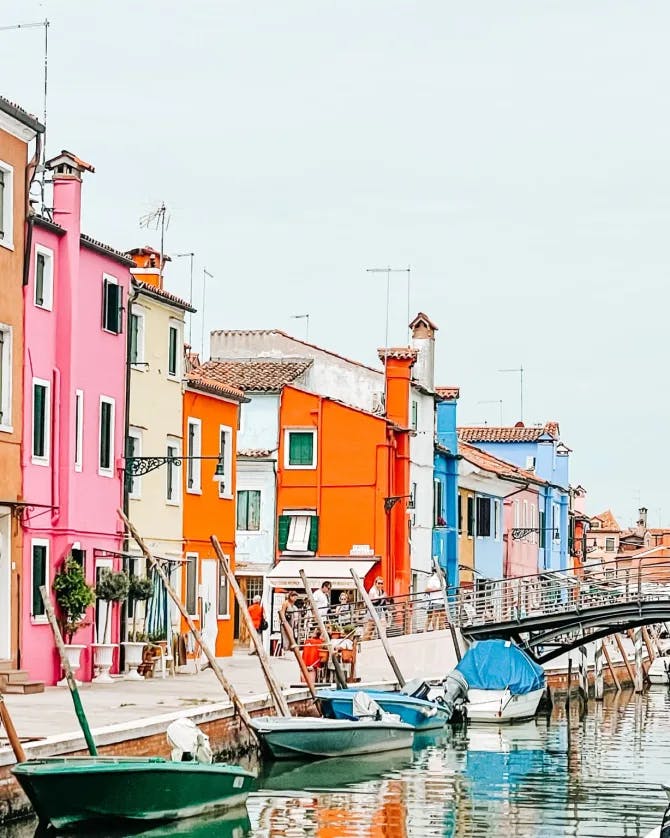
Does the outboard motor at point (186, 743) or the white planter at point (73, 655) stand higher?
the white planter at point (73, 655)

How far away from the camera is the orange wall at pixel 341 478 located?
5628cm

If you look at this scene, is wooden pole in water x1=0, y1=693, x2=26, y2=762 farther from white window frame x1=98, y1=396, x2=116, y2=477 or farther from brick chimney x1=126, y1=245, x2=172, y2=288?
brick chimney x1=126, y1=245, x2=172, y2=288

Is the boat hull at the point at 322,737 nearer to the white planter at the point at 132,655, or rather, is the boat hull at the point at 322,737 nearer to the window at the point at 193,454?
the white planter at the point at 132,655

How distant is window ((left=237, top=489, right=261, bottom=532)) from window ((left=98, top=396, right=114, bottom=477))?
17.8 metres

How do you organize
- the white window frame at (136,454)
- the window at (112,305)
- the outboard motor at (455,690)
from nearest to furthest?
the window at (112,305)
the white window frame at (136,454)
the outboard motor at (455,690)

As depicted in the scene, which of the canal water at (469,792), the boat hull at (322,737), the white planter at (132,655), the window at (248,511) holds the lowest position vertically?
the canal water at (469,792)

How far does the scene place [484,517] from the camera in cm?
7238

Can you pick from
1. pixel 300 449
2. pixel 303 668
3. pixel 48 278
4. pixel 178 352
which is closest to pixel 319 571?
pixel 300 449

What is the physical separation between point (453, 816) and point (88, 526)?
12910mm

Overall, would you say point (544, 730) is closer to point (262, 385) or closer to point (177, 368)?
point (177, 368)

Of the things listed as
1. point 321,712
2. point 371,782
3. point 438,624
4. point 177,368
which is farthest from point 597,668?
point 371,782

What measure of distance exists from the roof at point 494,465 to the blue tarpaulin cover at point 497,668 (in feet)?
83.9

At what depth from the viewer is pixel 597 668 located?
181 feet

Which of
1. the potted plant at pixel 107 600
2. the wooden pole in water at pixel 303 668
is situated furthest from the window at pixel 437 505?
the wooden pole in water at pixel 303 668
